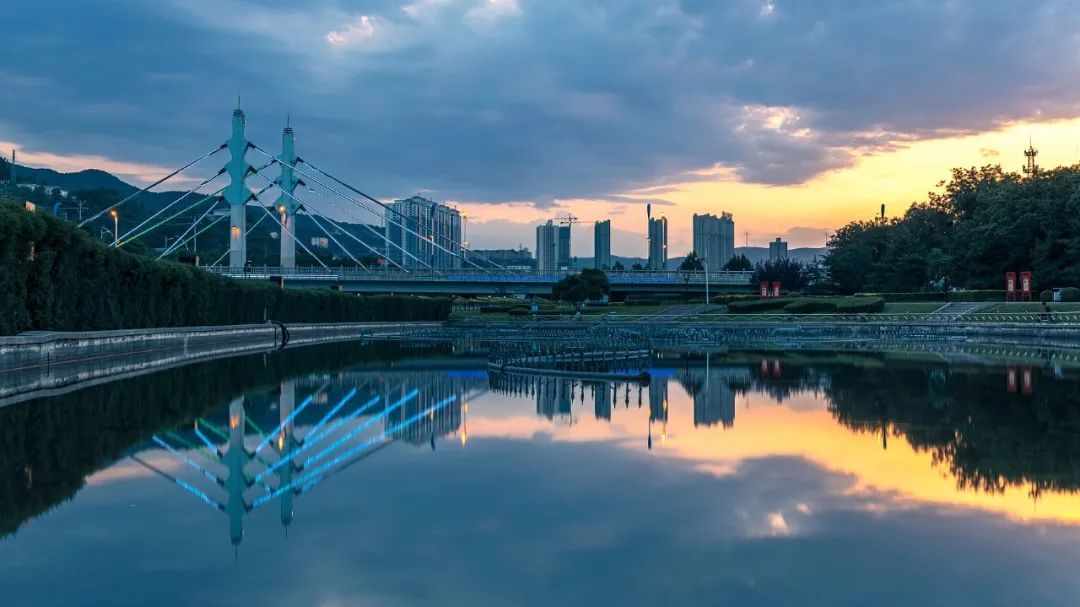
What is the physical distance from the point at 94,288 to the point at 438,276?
156 ft

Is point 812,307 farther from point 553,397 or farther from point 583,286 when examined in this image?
point 553,397

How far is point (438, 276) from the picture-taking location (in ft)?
258

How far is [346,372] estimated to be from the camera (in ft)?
98.9

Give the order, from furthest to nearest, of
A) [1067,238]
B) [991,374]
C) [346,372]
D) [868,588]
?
[1067,238], [346,372], [991,374], [868,588]

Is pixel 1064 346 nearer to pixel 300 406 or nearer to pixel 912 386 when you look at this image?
pixel 912 386

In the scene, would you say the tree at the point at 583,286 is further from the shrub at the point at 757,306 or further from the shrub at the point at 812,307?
the shrub at the point at 812,307

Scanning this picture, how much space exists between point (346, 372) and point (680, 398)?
41.4 ft

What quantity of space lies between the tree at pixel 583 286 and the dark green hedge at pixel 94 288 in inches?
1374

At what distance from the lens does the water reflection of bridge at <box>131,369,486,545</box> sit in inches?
455

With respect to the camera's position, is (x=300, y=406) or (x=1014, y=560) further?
(x=300, y=406)

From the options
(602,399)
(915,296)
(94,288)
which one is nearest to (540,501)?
(602,399)

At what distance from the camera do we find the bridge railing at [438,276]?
7631 cm

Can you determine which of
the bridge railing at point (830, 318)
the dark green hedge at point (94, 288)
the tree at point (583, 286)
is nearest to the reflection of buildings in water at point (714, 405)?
the dark green hedge at point (94, 288)

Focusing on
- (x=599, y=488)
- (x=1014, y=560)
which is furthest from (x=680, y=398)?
(x=1014, y=560)
